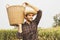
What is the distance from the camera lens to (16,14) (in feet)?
20.3

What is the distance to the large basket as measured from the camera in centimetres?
616

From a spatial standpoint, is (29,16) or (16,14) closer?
(29,16)

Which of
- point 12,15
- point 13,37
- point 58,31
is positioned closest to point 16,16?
point 12,15

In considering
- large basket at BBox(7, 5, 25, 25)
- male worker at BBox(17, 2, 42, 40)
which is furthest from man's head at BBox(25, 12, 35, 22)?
large basket at BBox(7, 5, 25, 25)

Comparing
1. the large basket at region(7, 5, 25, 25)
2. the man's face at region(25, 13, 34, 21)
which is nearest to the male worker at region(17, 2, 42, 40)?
the man's face at region(25, 13, 34, 21)

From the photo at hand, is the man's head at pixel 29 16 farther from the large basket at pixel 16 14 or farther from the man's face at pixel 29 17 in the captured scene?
the large basket at pixel 16 14

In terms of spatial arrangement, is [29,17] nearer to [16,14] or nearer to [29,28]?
[29,28]

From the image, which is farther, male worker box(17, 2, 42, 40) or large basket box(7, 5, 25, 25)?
large basket box(7, 5, 25, 25)

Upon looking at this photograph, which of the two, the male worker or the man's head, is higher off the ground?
the man's head

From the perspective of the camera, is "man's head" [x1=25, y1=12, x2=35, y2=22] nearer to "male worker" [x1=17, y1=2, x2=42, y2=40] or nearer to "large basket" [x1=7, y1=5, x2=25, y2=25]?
"male worker" [x1=17, y1=2, x2=42, y2=40]

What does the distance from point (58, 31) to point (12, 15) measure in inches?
254

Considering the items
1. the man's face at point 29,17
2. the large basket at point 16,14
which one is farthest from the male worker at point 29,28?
the large basket at point 16,14

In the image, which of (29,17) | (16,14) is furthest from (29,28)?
(16,14)

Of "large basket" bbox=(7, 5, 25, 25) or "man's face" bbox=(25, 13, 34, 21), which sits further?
"large basket" bbox=(7, 5, 25, 25)
